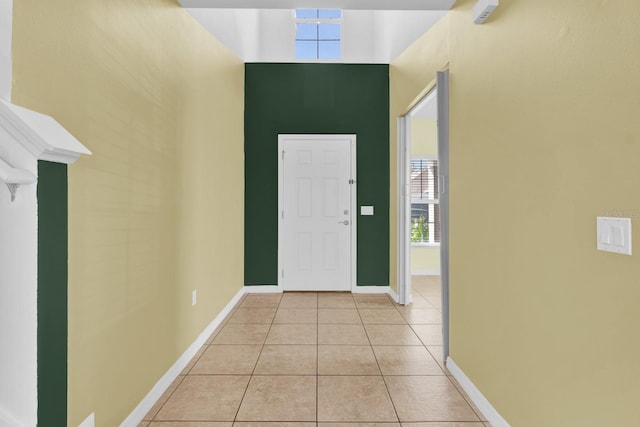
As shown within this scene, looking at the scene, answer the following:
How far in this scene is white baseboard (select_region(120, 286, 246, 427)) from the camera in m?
1.95

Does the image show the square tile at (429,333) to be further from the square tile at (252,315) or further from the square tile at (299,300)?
the square tile at (252,315)

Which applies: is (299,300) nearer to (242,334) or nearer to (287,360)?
(242,334)

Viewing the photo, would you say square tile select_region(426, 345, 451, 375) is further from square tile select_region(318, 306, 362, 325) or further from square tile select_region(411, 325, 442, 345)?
square tile select_region(318, 306, 362, 325)

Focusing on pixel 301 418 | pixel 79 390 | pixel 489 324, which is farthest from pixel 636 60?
pixel 79 390

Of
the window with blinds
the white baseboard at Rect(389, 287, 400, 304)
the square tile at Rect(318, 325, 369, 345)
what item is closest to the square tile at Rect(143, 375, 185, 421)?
the square tile at Rect(318, 325, 369, 345)

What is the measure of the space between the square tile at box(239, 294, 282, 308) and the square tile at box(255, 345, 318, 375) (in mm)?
1266

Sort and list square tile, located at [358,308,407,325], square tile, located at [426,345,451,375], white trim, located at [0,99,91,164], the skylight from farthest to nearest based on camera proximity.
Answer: the skylight < square tile, located at [358,308,407,325] < square tile, located at [426,345,451,375] < white trim, located at [0,99,91,164]

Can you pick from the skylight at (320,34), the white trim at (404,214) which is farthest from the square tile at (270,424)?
the skylight at (320,34)

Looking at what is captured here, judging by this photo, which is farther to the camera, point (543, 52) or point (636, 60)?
point (543, 52)

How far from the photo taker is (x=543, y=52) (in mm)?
1535

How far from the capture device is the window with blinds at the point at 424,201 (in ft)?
20.0

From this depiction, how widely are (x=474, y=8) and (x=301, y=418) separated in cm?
249

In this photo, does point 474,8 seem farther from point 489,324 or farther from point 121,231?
point 121,231

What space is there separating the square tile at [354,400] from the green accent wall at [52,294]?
1256 mm
